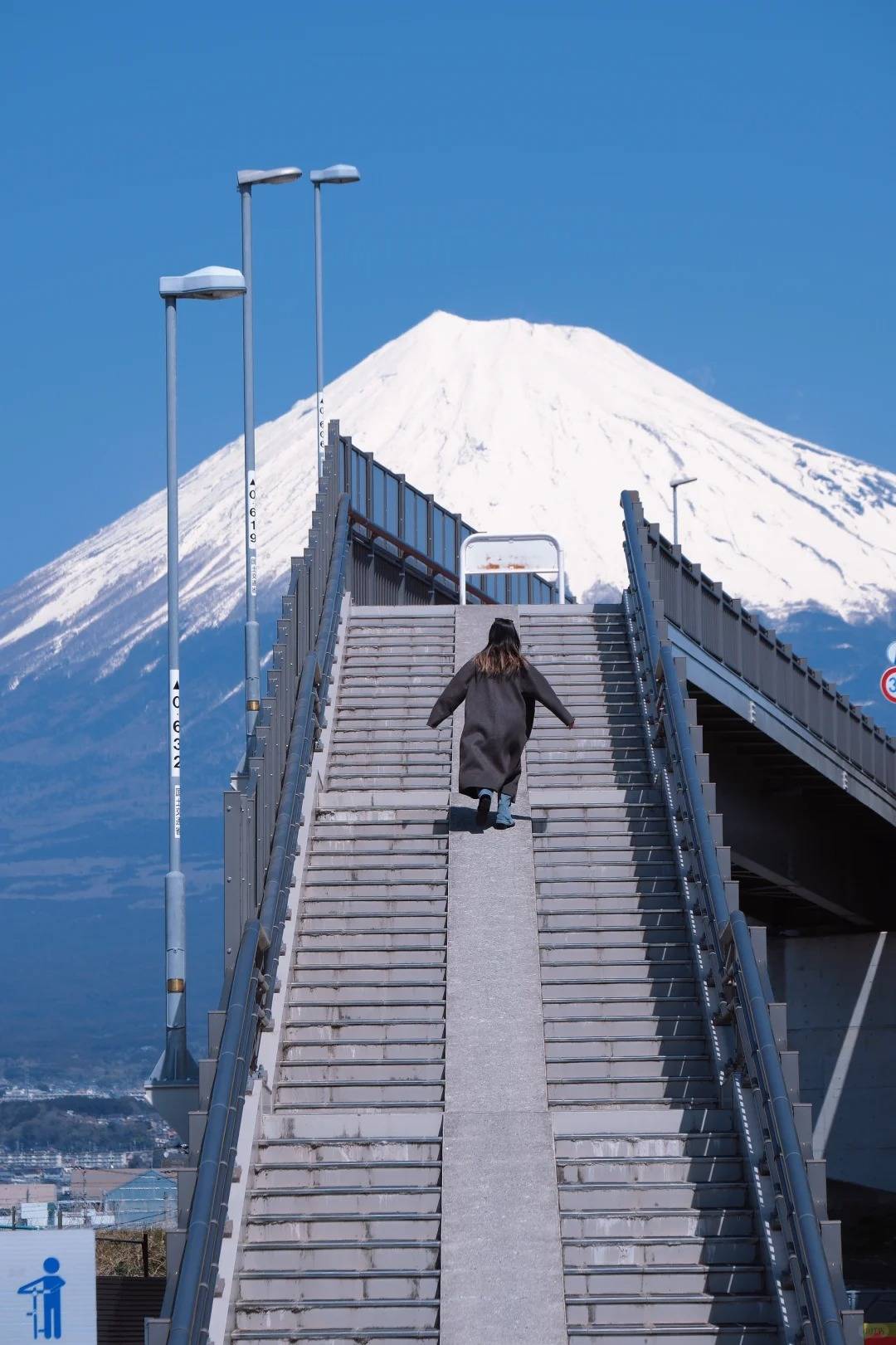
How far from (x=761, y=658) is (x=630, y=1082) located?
1431 centimetres

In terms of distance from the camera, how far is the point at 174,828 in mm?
19031

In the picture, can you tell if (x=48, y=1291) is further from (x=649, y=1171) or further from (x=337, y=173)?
(x=337, y=173)

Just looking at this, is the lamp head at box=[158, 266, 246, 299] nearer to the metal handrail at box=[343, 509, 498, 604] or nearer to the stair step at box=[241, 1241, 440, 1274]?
the metal handrail at box=[343, 509, 498, 604]

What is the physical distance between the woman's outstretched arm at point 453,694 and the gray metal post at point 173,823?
8.20ft

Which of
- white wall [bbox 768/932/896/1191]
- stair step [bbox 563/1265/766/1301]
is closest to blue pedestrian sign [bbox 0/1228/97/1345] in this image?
stair step [bbox 563/1265/766/1301]

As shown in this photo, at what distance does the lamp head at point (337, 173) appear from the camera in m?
31.7

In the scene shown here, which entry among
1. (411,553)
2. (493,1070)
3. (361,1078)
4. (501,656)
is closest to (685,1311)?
(493,1070)

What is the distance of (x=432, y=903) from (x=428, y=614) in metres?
6.89

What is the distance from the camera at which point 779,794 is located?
30594mm

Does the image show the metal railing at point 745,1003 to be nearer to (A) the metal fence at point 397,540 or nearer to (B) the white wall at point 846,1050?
(A) the metal fence at point 397,540

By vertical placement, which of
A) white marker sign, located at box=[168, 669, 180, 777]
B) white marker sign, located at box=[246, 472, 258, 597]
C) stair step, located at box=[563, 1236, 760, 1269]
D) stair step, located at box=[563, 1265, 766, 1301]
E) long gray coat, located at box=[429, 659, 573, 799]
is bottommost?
stair step, located at box=[563, 1265, 766, 1301]

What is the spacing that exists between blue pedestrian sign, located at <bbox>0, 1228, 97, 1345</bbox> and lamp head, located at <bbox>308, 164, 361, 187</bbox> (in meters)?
18.5

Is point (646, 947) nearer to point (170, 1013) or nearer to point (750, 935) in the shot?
point (750, 935)

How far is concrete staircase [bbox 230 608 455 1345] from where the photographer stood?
38.7 ft
